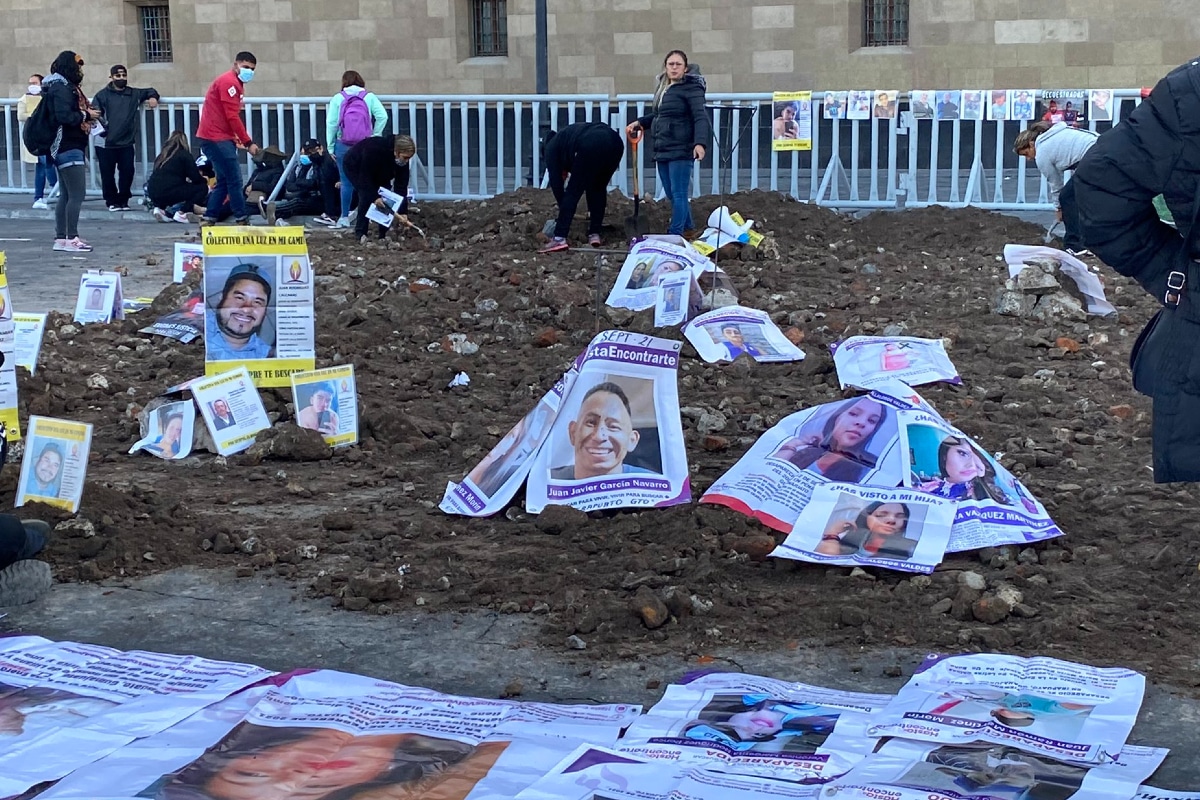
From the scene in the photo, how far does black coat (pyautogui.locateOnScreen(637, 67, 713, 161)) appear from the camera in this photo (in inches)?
452

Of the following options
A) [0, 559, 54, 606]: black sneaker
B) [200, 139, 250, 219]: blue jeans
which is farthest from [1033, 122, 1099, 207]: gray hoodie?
[200, 139, 250, 219]: blue jeans

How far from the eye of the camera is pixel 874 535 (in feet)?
15.1

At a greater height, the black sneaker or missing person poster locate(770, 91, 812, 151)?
missing person poster locate(770, 91, 812, 151)

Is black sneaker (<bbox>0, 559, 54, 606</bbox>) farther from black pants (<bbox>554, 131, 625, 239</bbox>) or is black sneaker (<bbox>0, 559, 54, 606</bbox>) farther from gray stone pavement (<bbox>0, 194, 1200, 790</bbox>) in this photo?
black pants (<bbox>554, 131, 625, 239</bbox>)

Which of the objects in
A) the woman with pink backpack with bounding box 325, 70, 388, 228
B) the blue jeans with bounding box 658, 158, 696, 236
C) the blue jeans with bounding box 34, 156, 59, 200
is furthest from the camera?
the blue jeans with bounding box 34, 156, 59, 200

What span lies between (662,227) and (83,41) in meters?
15.5

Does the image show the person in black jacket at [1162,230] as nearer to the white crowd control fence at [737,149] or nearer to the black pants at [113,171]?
the white crowd control fence at [737,149]

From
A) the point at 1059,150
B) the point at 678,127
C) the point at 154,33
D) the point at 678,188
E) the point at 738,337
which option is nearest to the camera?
the point at 738,337

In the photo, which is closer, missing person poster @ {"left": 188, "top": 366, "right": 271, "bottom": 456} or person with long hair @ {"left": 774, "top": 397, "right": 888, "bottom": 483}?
person with long hair @ {"left": 774, "top": 397, "right": 888, "bottom": 483}

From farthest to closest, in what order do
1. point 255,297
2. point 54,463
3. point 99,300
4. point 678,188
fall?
1. point 678,188
2. point 99,300
3. point 255,297
4. point 54,463

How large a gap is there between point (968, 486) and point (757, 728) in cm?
172

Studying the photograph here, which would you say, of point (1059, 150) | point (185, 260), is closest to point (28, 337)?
point (185, 260)

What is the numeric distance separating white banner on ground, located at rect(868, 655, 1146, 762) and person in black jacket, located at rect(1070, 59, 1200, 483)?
22.2 inches

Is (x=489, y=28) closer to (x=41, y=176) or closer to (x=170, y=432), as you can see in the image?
(x=41, y=176)
